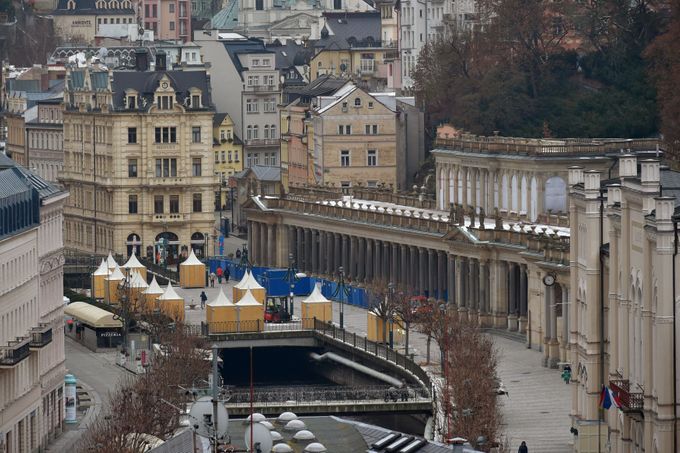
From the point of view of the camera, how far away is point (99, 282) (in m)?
153

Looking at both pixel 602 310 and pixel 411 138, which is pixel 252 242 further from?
pixel 602 310

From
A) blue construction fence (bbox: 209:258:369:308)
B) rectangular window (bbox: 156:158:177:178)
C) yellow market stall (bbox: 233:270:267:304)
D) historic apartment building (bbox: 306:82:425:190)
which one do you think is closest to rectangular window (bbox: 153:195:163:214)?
rectangular window (bbox: 156:158:177:178)

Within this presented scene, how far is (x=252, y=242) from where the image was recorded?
173875 millimetres

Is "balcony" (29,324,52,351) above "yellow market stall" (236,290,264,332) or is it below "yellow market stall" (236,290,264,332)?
above

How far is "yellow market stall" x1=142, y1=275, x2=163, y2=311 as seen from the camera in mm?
140500

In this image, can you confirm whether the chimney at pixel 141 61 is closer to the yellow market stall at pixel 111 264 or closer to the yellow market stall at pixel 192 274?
the yellow market stall at pixel 192 274

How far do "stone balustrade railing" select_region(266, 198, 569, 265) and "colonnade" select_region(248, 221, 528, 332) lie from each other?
0.97 m

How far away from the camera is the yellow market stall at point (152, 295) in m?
140

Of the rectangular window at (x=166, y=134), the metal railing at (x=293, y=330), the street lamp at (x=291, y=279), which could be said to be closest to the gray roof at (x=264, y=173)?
the rectangular window at (x=166, y=134)

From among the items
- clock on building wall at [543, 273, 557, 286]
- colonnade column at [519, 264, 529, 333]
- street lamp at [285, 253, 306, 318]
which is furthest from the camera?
street lamp at [285, 253, 306, 318]

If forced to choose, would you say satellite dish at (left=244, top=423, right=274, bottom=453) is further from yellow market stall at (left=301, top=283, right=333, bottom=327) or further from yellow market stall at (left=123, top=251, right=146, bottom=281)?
yellow market stall at (left=123, top=251, right=146, bottom=281)

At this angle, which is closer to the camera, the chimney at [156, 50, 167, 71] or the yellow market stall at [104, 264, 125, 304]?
the yellow market stall at [104, 264, 125, 304]

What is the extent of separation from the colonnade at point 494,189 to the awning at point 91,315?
22.0m

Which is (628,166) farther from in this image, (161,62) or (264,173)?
(264,173)
